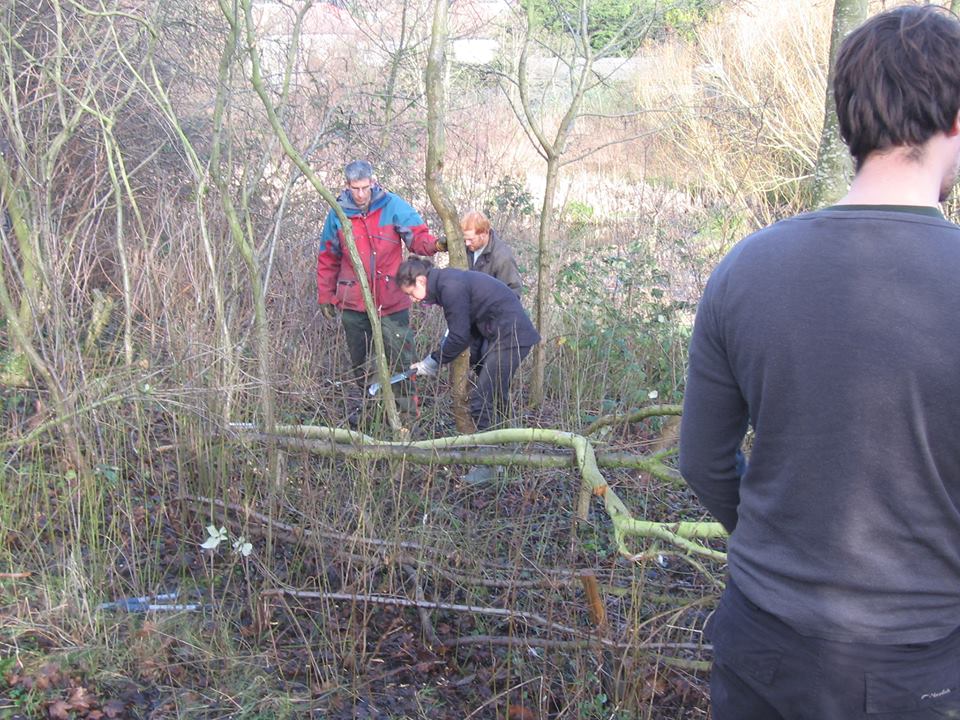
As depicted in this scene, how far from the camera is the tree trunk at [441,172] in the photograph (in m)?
4.93

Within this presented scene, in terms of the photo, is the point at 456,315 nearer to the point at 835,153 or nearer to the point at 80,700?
the point at 835,153

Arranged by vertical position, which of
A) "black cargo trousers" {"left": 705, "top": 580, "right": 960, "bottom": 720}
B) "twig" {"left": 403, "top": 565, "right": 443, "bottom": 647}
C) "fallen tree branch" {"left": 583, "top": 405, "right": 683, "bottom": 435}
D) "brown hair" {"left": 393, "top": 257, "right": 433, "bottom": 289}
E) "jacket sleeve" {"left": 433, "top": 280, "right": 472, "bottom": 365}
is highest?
"brown hair" {"left": 393, "top": 257, "right": 433, "bottom": 289}

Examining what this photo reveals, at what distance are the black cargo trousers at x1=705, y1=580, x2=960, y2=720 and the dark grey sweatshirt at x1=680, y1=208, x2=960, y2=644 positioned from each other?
26 millimetres

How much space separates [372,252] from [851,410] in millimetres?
5006

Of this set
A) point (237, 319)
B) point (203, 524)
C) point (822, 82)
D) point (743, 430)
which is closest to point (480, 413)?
point (237, 319)

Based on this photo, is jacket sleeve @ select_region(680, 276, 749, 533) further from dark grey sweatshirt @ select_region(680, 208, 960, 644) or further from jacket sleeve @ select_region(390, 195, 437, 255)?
jacket sleeve @ select_region(390, 195, 437, 255)

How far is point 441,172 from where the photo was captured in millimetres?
5102

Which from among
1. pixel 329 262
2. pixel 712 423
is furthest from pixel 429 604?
pixel 329 262

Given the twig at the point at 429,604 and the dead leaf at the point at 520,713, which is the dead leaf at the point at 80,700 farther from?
the dead leaf at the point at 520,713

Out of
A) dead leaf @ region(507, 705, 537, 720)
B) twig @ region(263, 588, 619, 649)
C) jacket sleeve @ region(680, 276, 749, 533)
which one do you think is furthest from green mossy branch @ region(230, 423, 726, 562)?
jacket sleeve @ region(680, 276, 749, 533)

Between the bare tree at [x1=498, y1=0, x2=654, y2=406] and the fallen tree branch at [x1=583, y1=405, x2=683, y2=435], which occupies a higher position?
the bare tree at [x1=498, y1=0, x2=654, y2=406]

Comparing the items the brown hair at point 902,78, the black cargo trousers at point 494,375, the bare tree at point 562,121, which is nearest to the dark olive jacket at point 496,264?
the bare tree at point 562,121

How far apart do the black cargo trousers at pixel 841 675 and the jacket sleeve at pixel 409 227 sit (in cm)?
475

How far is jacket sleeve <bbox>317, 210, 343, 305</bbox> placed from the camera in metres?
6.08
